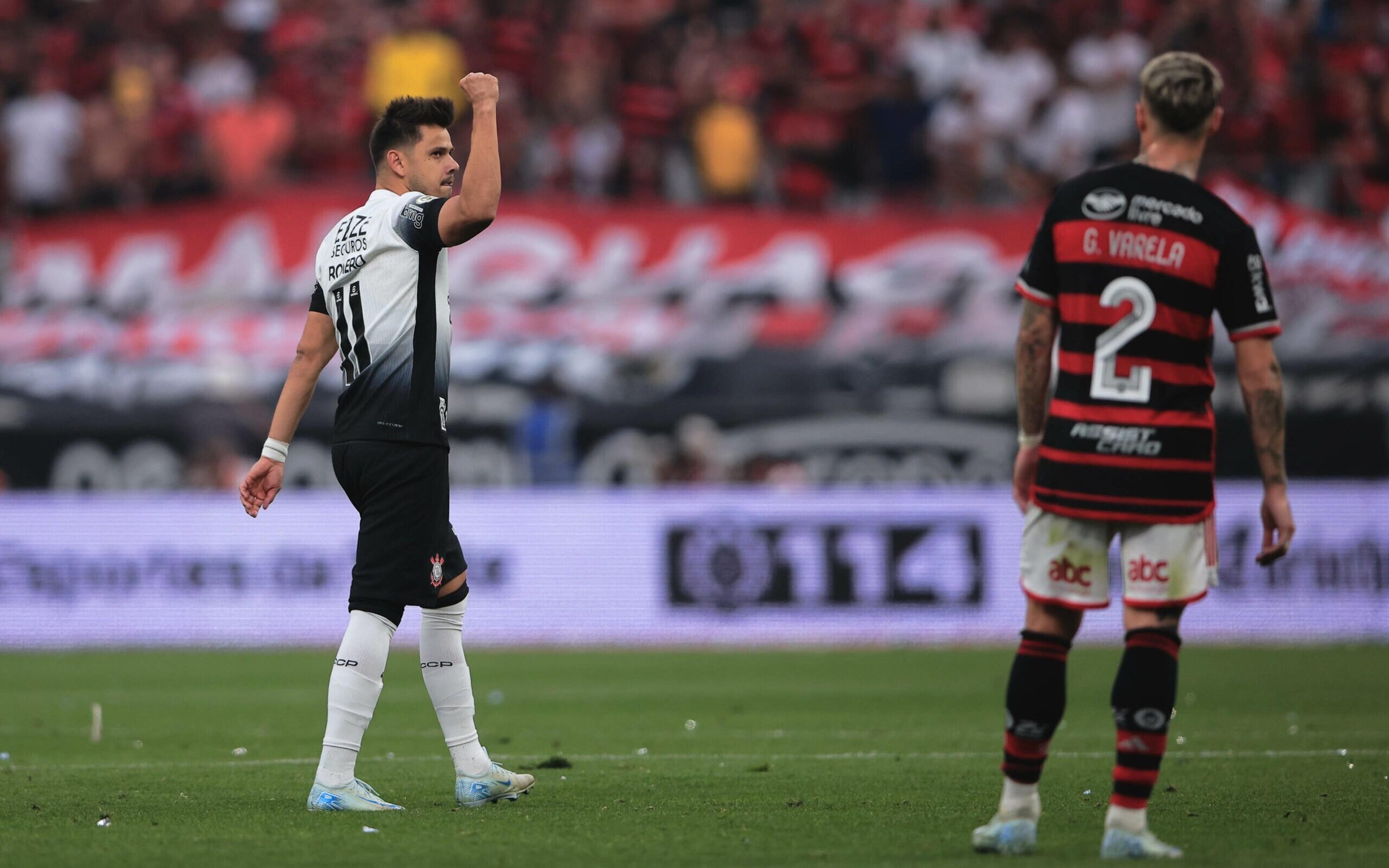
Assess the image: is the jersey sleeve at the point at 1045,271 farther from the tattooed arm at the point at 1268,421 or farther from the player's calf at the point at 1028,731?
the player's calf at the point at 1028,731

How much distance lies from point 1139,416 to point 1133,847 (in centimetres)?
111

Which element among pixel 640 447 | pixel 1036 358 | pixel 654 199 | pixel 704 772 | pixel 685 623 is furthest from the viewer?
pixel 654 199

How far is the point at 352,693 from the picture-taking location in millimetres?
5543

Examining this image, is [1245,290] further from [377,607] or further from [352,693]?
[352,693]

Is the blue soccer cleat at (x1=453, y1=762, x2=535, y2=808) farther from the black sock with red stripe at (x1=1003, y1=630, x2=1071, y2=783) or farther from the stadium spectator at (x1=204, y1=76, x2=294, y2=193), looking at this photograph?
the stadium spectator at (x1=204, y1=76, x2=294, y2=193)

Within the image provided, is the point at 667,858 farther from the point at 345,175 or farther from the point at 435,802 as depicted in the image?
the point at 345,175

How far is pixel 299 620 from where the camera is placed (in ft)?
48.4

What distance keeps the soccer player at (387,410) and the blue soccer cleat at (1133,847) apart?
7.12 ft

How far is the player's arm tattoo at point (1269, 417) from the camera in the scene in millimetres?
4590

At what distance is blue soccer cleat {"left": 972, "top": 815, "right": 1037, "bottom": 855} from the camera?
465 centimetres

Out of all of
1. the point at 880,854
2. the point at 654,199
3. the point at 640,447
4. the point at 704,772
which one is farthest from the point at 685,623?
the point at 880,854

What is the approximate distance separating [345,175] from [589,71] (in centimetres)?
282

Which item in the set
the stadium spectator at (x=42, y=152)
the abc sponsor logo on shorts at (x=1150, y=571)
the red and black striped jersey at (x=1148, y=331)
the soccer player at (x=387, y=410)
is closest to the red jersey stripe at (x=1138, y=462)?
the red and black striped jersey at (x=1148, y=331)

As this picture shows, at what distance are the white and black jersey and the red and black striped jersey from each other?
2.06 metres
